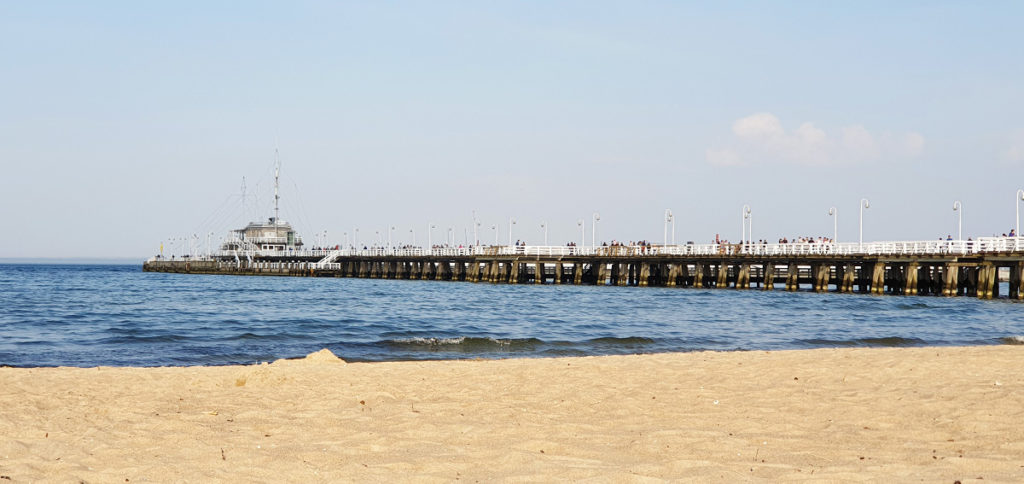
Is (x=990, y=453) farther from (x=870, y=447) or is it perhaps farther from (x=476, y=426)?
(x=476, y=426)

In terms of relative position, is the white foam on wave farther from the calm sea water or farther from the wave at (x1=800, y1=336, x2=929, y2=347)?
the wave at (x1=800, y1=336, x2=929, y2=347)

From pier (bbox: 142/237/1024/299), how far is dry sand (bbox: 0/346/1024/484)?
109 feet

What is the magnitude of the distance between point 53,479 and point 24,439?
2110mm

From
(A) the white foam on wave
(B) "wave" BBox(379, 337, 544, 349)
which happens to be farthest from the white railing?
(A) the white foam on wave

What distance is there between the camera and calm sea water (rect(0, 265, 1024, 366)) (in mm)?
20688

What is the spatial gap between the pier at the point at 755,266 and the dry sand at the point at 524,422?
33353 millimetres

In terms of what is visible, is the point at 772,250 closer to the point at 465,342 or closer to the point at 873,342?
the point at 873,342

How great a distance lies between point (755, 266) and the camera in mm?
63562

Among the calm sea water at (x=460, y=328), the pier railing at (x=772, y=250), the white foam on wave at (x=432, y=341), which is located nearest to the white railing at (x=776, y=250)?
the pier railing at (x=772, y=250)

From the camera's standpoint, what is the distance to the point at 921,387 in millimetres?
Answer: 11461

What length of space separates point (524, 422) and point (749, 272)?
50.4m

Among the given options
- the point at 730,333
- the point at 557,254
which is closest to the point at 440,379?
the point at 730,333

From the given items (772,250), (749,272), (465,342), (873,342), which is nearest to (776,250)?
(772,250)

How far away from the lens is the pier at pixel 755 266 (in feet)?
147
